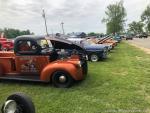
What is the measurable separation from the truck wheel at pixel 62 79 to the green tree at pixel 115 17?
6044 centimetres

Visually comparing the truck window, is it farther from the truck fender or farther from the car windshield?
the truck fender

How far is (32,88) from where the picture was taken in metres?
8.74


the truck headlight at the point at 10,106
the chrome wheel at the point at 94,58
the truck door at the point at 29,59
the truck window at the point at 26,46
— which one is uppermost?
the truck window at the point at 26,46

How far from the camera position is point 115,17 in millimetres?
68000

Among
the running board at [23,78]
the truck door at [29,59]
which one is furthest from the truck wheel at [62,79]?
the truck door at [29,59]

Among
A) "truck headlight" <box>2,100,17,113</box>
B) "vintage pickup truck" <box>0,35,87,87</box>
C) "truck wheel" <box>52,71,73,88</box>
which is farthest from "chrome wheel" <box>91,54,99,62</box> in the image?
"truck headlight" <box>2,100,17,113</box>

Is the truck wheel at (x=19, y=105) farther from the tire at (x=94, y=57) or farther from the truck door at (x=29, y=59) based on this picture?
the tire at (x=94, y=57)

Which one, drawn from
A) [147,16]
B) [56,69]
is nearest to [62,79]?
[56,69]

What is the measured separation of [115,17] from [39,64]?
60.7 m

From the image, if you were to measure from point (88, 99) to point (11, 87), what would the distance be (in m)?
3.00

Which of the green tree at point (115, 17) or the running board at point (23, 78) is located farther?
the green tree at point (115, 17)

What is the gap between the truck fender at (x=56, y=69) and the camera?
862 cm

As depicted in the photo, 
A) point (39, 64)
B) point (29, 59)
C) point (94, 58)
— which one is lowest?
point (94, 58)

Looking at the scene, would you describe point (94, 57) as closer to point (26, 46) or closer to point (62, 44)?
point (62, 44)
